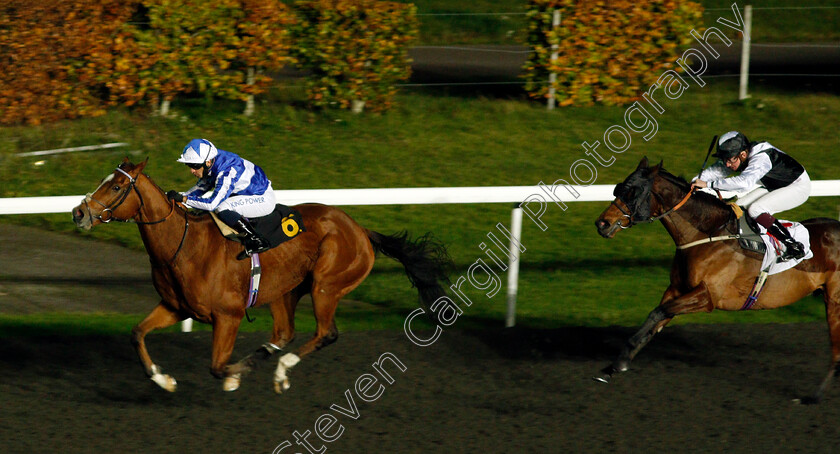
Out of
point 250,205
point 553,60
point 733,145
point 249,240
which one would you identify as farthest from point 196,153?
point 553,60

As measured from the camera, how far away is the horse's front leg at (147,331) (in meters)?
5.04

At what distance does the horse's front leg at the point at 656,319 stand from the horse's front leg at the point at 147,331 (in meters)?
2.36

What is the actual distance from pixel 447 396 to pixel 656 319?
4.10ft

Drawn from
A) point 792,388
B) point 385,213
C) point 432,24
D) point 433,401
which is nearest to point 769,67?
point 432,24

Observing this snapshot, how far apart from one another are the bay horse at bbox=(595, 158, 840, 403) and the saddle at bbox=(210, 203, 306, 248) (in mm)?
1722

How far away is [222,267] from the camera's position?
5.14m

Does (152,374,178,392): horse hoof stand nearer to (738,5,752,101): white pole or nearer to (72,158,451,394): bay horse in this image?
(72,158,451,394): bay horse

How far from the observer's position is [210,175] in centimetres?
524

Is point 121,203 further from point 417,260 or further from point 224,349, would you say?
point 417,260

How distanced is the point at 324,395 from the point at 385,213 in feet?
13.6

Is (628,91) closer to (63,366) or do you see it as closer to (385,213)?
(385,213)

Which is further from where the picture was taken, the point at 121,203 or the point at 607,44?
the point at 607,44

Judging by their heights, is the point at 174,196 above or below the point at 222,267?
above

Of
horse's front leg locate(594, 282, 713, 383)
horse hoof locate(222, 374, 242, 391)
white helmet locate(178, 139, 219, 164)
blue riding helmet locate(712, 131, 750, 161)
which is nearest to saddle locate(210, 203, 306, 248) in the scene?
white helmet locate(178, 139, 219, 164)
